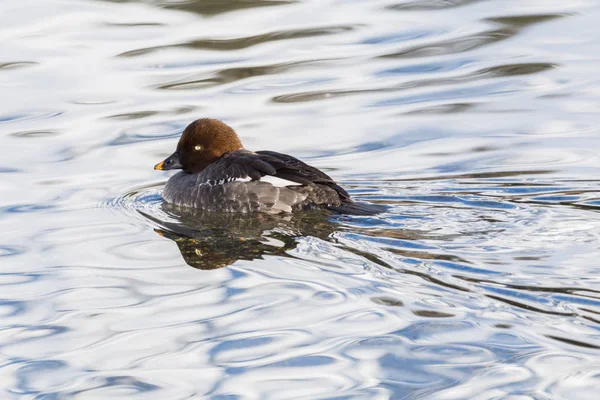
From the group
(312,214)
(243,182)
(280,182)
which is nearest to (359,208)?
(312,214)

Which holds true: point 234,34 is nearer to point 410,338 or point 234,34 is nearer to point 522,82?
point 522,82

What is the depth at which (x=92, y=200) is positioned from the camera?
374 inches

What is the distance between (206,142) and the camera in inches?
379

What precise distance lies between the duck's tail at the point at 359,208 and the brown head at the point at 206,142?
1.52 metres

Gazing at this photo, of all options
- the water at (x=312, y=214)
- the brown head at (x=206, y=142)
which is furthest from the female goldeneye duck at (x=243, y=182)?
the water at (x=312, y=214)

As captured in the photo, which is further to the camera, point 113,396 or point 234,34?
point 234,34

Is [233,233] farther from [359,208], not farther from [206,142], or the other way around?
[206,142]

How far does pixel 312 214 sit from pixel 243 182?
0.71 metres

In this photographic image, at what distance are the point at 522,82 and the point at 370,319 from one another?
25.5 ft

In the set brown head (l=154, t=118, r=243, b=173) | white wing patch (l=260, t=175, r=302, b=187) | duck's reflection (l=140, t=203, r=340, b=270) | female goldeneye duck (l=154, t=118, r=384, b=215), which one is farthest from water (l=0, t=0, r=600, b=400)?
brown head (l=154, t=118, r=243, b=173)

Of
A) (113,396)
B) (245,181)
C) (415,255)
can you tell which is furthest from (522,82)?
(113,396)

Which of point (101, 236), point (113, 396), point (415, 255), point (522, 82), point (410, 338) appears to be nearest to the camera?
point (113, 396)

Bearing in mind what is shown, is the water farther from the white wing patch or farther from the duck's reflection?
the white wing patch

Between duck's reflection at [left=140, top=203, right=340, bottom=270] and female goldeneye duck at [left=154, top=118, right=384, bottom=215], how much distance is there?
94 mm
